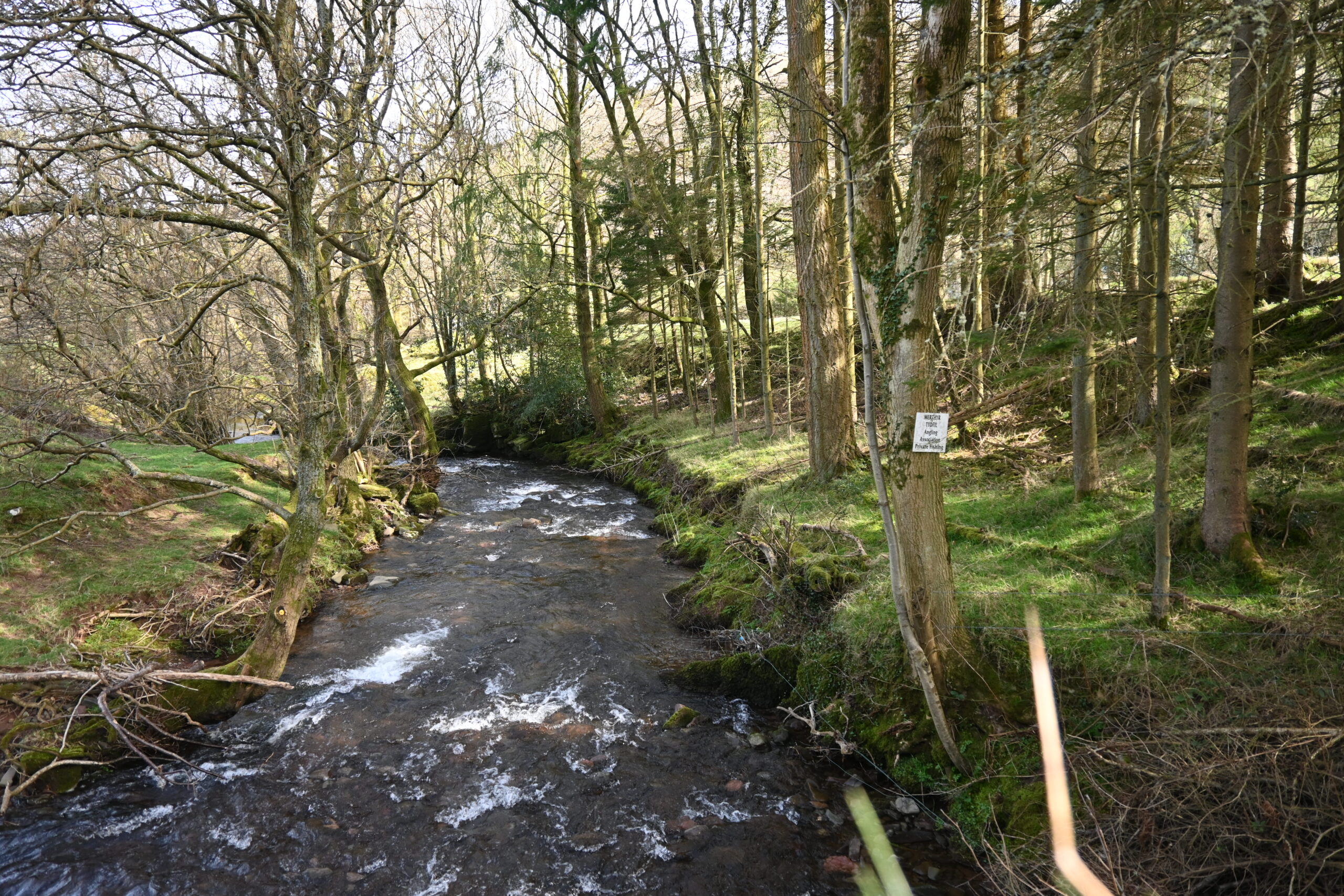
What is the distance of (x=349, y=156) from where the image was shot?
880cm

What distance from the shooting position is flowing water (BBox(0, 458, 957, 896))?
429 cm

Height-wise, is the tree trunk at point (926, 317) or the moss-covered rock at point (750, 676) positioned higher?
the tree trunk at point (926, 317)

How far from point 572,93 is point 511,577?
13.8 m

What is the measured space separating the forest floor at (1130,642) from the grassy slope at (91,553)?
20.8 feet

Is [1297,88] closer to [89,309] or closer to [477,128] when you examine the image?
[89,309]

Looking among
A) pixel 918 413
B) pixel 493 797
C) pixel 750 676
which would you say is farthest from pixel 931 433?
pixel 493 797

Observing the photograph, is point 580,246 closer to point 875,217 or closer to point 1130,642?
point 875,217

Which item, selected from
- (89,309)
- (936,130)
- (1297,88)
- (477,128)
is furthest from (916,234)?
(477,128)

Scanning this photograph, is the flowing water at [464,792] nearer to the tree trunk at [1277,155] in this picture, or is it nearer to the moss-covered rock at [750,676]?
the moss-covered rock at [750,676]

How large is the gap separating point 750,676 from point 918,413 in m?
3.18

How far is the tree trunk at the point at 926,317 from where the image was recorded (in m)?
4.30

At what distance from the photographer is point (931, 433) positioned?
Result: 14.5ft

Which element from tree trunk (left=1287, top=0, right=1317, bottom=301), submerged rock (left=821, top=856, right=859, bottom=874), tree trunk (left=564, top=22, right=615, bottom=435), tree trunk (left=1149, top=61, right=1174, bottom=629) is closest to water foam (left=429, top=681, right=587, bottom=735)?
submerged rock (left=821, top=856, right=859, bottom=874)

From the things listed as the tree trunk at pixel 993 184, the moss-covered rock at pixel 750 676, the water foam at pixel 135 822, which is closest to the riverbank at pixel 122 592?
the water foam at pixel 135 822
